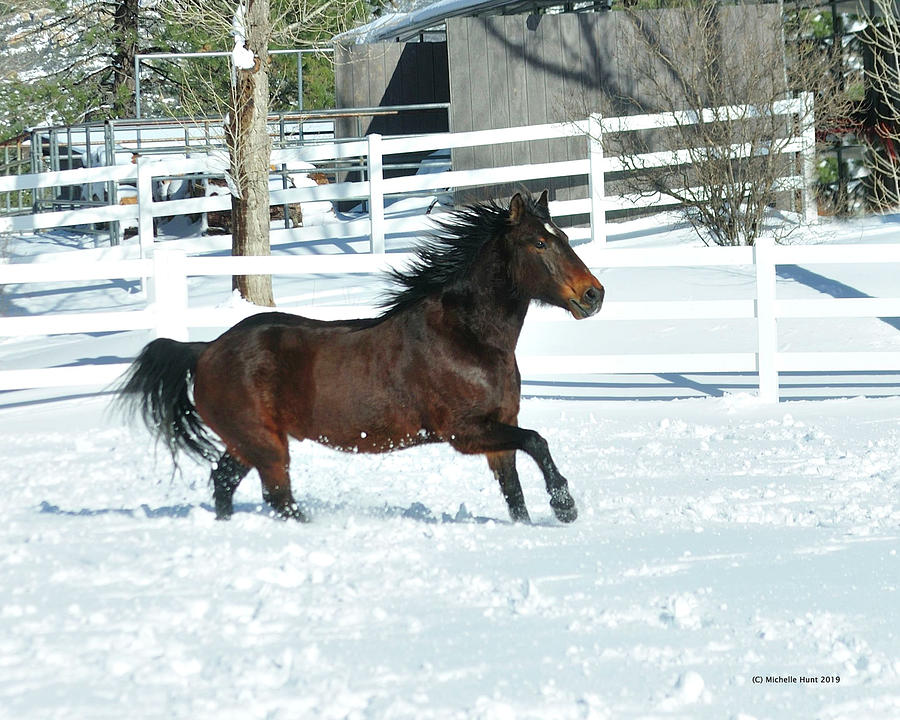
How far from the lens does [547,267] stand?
16.9 ft

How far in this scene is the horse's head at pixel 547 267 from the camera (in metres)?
5.11

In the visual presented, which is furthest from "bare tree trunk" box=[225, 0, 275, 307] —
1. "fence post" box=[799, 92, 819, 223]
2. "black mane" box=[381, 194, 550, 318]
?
"black mane" box=[381, 194, 550, 318]

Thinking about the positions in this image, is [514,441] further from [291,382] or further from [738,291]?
[738,291]

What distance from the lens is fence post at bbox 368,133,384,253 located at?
13.0 meters

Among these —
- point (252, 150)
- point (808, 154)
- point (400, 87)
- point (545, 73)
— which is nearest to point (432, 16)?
point (400, 87)

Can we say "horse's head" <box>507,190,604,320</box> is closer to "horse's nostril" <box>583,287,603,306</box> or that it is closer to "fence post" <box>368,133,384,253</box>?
"horse's nostril" <box>583,287,603,306</box>

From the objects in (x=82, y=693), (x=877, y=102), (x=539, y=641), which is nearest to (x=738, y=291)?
(x=877, y=102)

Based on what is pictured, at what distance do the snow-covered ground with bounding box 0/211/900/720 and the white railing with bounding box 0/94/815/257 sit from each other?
5530mm

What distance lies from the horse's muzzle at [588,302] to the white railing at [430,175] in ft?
25.7

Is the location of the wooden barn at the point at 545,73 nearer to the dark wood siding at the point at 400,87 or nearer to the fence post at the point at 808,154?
the fence post at the point at 808,154

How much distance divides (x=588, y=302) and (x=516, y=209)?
0.53m

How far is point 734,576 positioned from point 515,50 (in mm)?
11518

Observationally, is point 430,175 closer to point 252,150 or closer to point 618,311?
point 252,150

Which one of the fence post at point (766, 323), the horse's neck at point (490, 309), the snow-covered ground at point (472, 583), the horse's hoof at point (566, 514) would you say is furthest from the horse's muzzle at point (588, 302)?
the fence post at point (766, 323)
